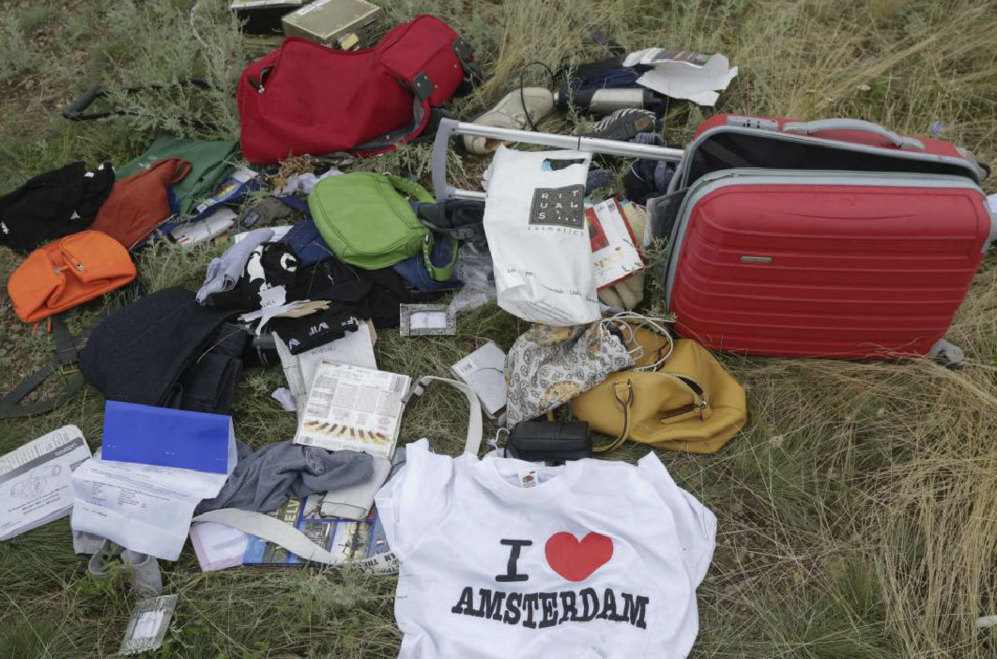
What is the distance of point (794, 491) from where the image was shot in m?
2.45

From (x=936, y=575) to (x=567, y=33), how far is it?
10.7 ft

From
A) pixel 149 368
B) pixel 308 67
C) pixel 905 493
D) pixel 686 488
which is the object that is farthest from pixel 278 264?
pixel 905 493

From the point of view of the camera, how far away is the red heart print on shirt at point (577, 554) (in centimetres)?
221

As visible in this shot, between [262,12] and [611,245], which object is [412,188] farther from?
[262,12]

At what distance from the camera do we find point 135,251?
11.3 feet

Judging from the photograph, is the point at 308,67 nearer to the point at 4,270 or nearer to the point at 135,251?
the point at 135,251

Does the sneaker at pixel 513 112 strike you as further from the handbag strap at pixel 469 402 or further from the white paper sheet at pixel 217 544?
the white paper sheet at pixel 217 544

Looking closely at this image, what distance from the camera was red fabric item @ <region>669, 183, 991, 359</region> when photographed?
7.34 ft

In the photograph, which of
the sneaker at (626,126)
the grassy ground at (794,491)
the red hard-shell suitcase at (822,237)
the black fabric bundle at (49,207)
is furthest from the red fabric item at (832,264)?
the black fabric bundle at (49,207)

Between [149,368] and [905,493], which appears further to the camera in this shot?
[149,368]

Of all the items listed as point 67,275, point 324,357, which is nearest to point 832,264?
point 324,357

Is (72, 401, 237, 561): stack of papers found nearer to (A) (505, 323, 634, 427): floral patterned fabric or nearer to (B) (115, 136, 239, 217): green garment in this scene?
(A) (505, 323, 634, 427): floral patterned fabric

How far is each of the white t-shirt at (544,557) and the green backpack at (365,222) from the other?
97 centimetres

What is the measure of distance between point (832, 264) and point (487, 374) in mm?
1369
